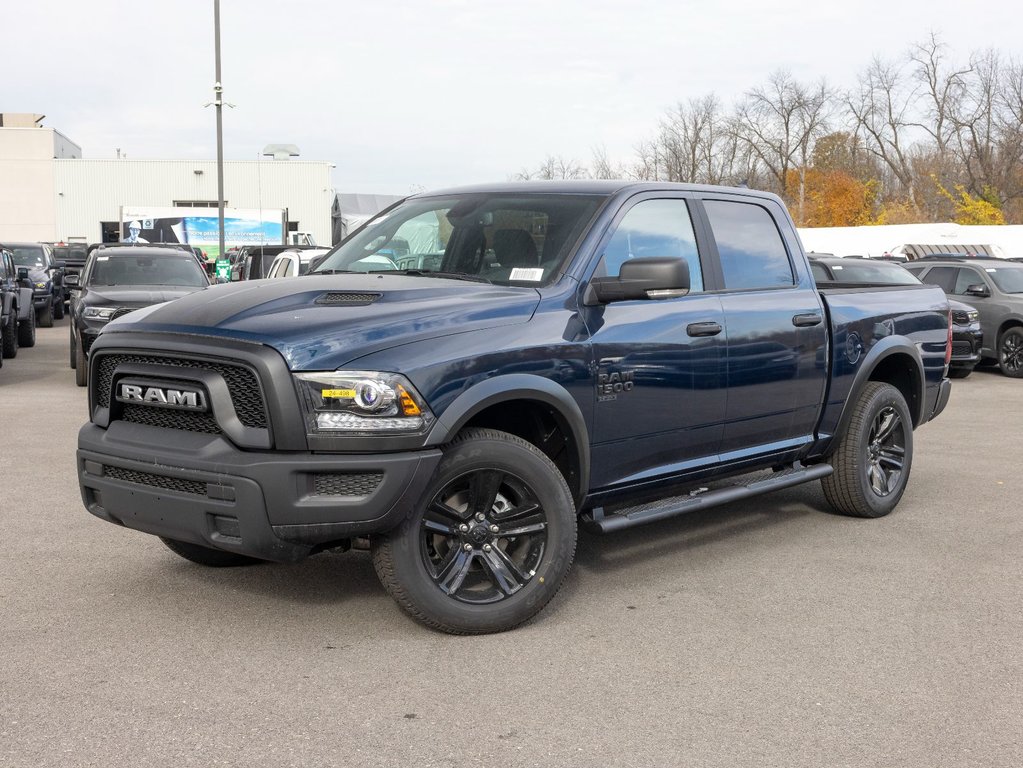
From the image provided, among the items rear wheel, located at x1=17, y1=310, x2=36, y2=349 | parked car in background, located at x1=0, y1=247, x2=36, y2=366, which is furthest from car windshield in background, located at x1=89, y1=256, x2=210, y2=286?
rear wheel, located at x1=17, y1=310, x2=36, y2=349

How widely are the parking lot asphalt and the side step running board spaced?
0.36 metres

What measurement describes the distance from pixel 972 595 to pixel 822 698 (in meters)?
1.75

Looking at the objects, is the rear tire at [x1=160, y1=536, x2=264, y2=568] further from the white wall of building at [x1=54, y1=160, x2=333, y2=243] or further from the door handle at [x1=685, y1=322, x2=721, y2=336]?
the white wall of building at [x1=54, y1=160, x2=333, y2=243]

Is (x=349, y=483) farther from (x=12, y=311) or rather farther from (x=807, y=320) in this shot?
(x=12, y=311)

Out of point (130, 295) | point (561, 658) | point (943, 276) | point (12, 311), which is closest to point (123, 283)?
point (130, 295)

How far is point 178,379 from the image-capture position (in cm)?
468

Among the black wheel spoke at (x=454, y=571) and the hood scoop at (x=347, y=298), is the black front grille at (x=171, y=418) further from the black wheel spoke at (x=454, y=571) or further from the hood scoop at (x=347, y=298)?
the black wheel spoke at (x=454, y=571)

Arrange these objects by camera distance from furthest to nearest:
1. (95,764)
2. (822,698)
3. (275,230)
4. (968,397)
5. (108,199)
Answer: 1. (108,199)
2. (275,230)
3. (968,397)
4. (822,698)
5. (95,764)

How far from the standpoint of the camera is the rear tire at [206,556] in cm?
573

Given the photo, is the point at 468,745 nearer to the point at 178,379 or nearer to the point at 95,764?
the point at 95,764

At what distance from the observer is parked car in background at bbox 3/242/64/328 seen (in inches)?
959

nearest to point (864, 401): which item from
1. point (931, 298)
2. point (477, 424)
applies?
point (931, 298)

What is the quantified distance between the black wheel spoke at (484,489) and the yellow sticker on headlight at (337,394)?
0.65m

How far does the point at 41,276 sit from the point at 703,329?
2173cm
